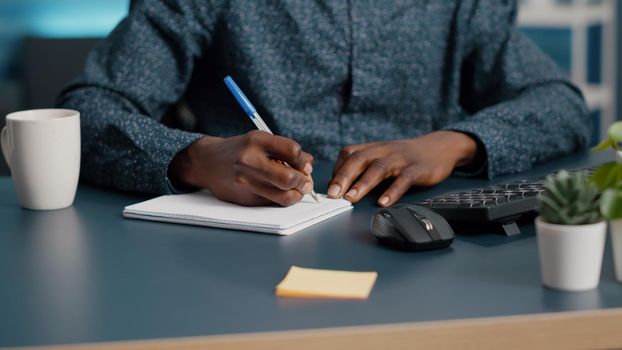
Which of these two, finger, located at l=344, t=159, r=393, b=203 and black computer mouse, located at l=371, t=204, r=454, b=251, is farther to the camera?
finger, located at l=344, t=159, r=393, b=203

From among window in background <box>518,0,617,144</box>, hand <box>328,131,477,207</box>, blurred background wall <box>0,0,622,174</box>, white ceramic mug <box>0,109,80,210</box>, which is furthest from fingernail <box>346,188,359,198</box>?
window in background <box>518,0,617,144</box>

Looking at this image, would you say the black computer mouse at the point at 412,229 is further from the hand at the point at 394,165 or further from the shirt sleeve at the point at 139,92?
the shirt sleeve at the point at 139,92

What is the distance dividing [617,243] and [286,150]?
1.43ft

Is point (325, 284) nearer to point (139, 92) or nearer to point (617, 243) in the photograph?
point (617, 243)

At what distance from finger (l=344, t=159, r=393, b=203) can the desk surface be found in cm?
5

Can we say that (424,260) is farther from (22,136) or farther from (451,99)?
(451,99)

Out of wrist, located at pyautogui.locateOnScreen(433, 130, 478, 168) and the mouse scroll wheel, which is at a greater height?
the mouse scroll wheel

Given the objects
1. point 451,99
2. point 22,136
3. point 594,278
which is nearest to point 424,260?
point 594,278

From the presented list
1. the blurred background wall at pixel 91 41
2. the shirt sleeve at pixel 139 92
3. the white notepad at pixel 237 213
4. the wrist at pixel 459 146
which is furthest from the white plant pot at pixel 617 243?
the blurred background wall at pixel 91 41

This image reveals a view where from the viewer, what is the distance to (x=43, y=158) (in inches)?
45.9

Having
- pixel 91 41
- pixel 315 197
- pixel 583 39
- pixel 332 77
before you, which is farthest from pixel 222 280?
pixel 583 39

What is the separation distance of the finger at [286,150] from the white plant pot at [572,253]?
1.26 ft

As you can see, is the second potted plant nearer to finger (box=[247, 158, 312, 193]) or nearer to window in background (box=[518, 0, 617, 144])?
finger (box=[247, 158, 312, 193])

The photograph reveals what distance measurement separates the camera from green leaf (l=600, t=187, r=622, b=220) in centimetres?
76
